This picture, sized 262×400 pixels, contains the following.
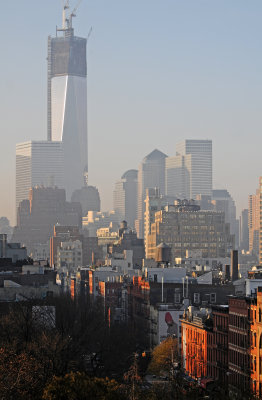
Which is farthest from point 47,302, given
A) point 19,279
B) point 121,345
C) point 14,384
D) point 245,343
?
point 14,384

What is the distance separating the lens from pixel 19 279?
177500 millimetres

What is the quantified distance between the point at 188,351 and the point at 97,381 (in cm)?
6787

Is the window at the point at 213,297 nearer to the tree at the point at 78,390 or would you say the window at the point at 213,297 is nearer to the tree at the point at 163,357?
the tree at the point at 163,357

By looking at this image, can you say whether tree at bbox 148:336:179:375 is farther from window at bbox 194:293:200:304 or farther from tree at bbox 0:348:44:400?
tree at bbox 0:348:44:400

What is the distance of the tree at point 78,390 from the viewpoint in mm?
69688

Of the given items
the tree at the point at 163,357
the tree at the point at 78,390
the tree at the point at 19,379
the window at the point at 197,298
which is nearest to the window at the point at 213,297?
the window at the point at 197,298

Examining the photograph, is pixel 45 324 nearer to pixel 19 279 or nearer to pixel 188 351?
pixel 188 351

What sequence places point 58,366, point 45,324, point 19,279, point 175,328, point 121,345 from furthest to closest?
point 19,279 < point 175,328 < point 121,345 < point 45,324 < point 58,366

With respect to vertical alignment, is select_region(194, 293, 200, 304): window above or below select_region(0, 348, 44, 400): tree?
above

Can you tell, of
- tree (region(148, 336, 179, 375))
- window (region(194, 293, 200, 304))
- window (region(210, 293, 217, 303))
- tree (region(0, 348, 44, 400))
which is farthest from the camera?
window (region(210, 293, 217, 303))

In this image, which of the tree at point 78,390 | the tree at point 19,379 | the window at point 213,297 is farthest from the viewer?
the window at point 213,297

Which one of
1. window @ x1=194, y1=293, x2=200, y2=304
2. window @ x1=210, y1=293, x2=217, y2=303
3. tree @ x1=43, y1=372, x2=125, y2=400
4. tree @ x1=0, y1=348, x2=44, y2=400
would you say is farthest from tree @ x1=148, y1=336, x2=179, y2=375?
tree @ x1=43, y1=372, x2=125, y2=400

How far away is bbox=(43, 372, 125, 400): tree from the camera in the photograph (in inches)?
2744

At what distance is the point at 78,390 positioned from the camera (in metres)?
70.2
